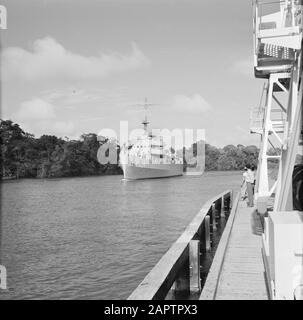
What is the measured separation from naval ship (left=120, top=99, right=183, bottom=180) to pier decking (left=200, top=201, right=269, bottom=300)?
6939 cm

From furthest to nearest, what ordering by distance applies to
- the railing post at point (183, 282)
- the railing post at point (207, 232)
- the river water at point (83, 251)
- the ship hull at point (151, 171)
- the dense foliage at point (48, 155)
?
the dense foliage at point (48, 155) → the ship hull at point (151, 171) → the railing post at point (207, 232) → the river water at point (83, 251) → the railing post at point (183, 282)

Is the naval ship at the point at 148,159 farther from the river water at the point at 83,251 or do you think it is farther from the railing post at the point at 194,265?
the railing post at the point at 194,265

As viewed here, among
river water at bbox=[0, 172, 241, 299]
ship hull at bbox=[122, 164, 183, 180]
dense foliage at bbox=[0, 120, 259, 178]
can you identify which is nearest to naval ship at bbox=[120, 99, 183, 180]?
ship hull at bbox=[122, 164, 183, 180]

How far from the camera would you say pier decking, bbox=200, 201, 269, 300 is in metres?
5.60

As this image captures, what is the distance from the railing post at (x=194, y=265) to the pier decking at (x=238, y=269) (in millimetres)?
423

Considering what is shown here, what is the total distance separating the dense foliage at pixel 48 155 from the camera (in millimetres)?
92812

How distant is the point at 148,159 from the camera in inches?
3538

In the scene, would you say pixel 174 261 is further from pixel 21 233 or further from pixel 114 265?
pixel 21 233

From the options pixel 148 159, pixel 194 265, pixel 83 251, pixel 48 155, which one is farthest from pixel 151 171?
pixel 194 265

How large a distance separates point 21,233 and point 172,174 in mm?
81633

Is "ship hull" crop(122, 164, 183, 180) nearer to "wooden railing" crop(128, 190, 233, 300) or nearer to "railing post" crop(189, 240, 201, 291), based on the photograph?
"wooden railing" crop(128, 190, 233, 300)

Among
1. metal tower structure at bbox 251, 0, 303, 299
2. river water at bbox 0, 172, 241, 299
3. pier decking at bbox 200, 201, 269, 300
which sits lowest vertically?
river water at bbox 0, 172, 241, 299

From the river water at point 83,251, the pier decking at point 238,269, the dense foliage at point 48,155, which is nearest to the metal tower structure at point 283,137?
the pier decking at point 238,269

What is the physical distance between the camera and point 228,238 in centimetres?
906
